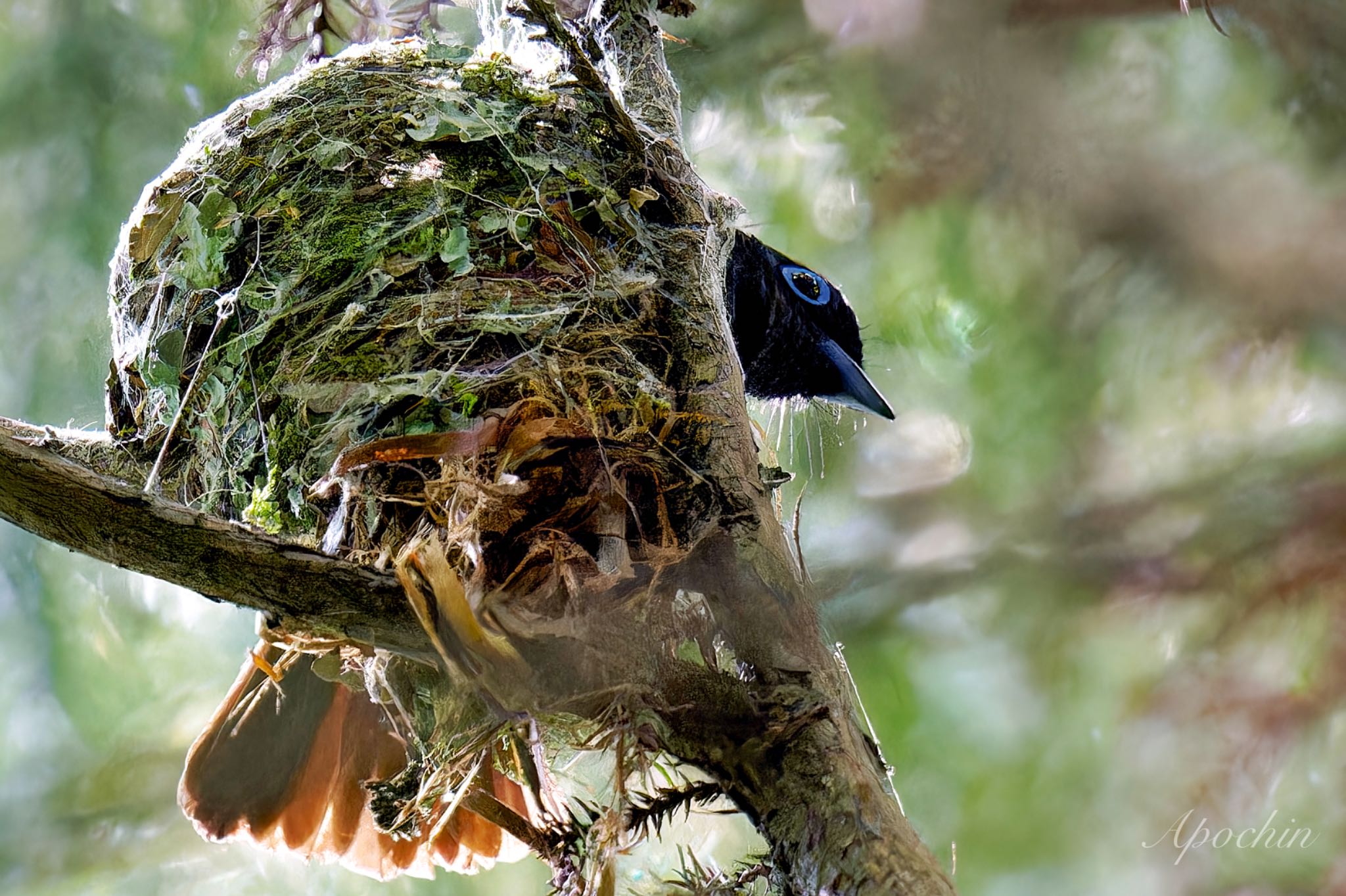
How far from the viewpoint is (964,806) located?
2910 millimetres

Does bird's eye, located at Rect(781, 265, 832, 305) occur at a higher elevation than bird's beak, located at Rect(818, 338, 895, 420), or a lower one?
higher

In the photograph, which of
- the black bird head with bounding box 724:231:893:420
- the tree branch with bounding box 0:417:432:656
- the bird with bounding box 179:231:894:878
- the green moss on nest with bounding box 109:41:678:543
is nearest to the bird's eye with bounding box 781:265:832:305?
the black bird head with bounding box 724:231:893:420

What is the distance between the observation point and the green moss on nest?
2.12m

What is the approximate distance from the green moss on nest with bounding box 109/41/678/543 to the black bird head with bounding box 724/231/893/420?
845 mm

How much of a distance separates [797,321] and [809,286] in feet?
0.33

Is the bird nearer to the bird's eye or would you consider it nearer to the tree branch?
the tree branch

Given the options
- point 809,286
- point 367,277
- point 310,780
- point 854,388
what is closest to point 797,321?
point 809,286

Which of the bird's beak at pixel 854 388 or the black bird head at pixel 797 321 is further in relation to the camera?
the black bird head at pixel 797 321

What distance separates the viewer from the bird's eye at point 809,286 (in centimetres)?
331

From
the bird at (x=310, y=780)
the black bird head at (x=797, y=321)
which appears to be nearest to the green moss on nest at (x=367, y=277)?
the bird at (x=310, y=780)

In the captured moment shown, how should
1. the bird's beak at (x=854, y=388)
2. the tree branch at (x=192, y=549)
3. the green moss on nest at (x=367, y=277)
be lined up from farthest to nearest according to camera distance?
1. the bird's beak at (x=854, y=388)
2. the green moss on nest at (x=367, y=277)
3. the tree branch at (x=192, y=549)

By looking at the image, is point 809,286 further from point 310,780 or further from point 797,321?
point 310,780

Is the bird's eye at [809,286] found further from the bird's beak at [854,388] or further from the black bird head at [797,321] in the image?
the bird's beak at [854,388]

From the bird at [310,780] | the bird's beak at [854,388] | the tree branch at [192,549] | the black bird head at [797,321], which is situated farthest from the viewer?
the black bird head at [797,321]
